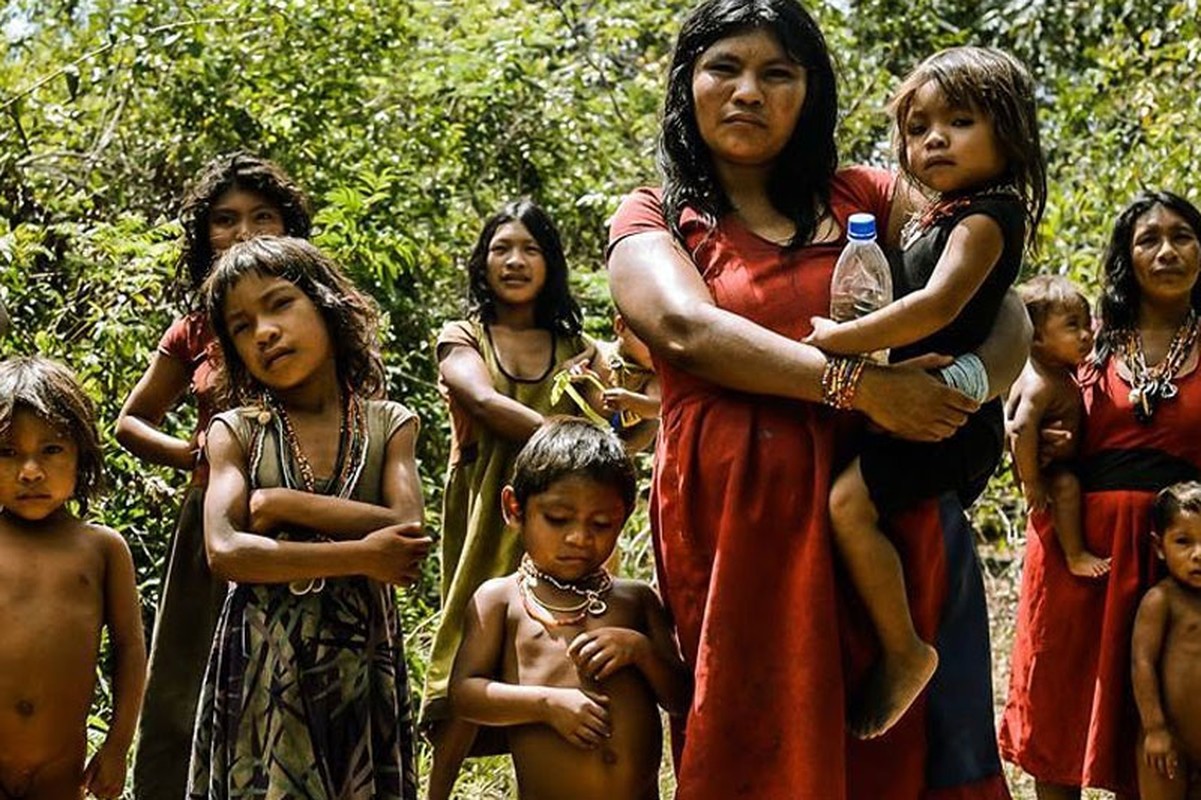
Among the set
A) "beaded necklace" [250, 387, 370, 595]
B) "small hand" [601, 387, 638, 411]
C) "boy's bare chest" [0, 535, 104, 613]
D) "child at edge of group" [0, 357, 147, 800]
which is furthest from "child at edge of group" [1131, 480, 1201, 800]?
"boy's bare chest" [0, 535, 104, 613]

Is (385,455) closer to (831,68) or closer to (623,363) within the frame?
(831,68)

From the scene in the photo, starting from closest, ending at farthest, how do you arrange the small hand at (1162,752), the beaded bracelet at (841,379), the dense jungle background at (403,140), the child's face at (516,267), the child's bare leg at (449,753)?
the beaded bracelet at (841,379)
the child's bare leg at (449,753)
the small hand at (1162,752)
the child's face at (516,267)
the dense jungle background at (403,140)

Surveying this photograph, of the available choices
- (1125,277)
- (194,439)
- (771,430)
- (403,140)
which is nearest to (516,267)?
(194,439)

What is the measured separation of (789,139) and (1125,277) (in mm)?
2041

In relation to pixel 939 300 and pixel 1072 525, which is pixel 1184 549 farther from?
pixel 939 300

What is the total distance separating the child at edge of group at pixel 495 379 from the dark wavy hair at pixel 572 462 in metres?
1.20

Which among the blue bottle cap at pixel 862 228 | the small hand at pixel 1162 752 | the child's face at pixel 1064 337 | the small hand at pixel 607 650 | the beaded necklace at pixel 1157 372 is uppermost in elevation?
the child's face at pixel 1064 337

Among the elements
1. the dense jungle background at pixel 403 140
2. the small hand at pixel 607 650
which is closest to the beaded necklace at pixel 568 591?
the small hand at pixel 607 650

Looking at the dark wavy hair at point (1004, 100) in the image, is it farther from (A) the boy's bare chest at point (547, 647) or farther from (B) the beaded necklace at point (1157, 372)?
(B) the beaded necklace at point (1157, 372)

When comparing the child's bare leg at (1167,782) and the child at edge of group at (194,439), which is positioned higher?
the child at edge of group at (194,439)

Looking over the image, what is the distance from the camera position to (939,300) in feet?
8.71

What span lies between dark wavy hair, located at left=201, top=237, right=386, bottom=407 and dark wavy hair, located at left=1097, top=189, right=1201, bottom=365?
216 cm

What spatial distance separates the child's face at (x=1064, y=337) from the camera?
4.52 m

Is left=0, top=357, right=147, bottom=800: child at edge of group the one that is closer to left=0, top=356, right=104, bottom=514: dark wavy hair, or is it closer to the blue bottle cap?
left=0, top=356, right=104, bottom=514: dark wavy hair
